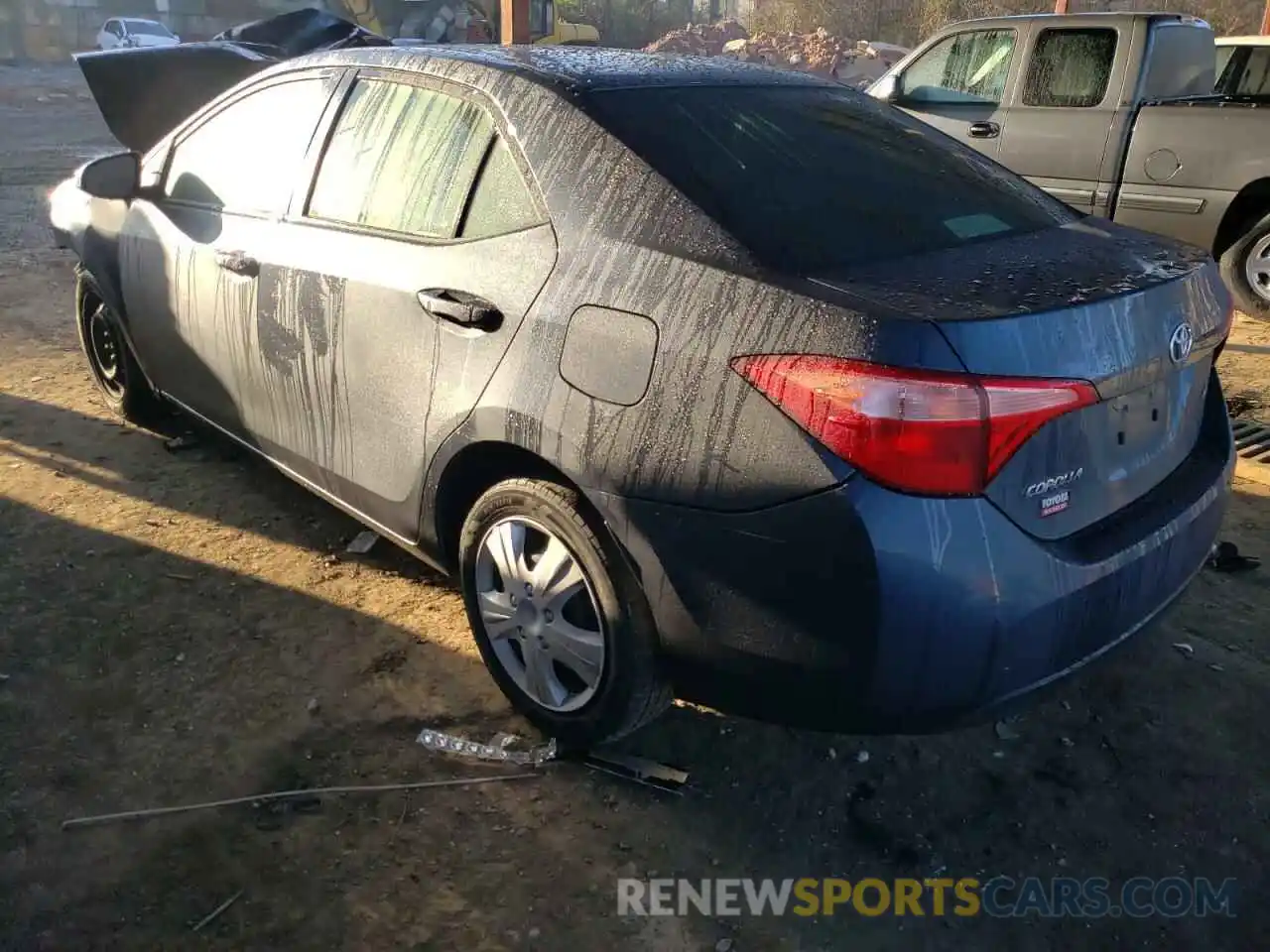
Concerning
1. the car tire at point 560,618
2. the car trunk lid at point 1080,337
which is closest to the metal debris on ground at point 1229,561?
the car trunk lid at point 1080,337

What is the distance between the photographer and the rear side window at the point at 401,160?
8.66 feet

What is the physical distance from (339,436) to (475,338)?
2.50 ft

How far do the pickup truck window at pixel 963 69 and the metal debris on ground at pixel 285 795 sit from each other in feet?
21.7

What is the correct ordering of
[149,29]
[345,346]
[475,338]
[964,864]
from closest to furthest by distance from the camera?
1. [964,864]
2. [475,338]
3. [345,346]
4. [149,29]

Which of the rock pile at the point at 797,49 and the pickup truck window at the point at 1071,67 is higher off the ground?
the pickup truck window at the point at 1071,67

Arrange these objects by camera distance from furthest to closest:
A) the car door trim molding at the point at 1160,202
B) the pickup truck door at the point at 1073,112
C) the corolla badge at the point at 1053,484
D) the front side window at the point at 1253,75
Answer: the front side window at the point at 1253,75 → the pickup truck door at the point at 1073,112 → the car door trim molding at the point at 1160,202 → the corolla badge at the point at 1053,484

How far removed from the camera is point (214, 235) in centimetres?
348

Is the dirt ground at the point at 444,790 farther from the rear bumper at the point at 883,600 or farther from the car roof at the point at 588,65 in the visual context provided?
the car roof at the point at 588,65

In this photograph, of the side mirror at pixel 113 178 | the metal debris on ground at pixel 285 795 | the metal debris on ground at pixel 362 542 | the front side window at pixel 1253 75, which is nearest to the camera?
the metal debris on ground at pixel 285 795

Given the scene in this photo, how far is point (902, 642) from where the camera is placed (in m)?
→ 1.92

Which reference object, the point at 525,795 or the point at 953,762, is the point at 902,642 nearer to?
the point at 953,762

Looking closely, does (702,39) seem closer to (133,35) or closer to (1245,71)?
(133,35)

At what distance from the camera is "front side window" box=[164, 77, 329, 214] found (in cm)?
321

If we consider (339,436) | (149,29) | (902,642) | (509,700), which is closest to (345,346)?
(339,436)
